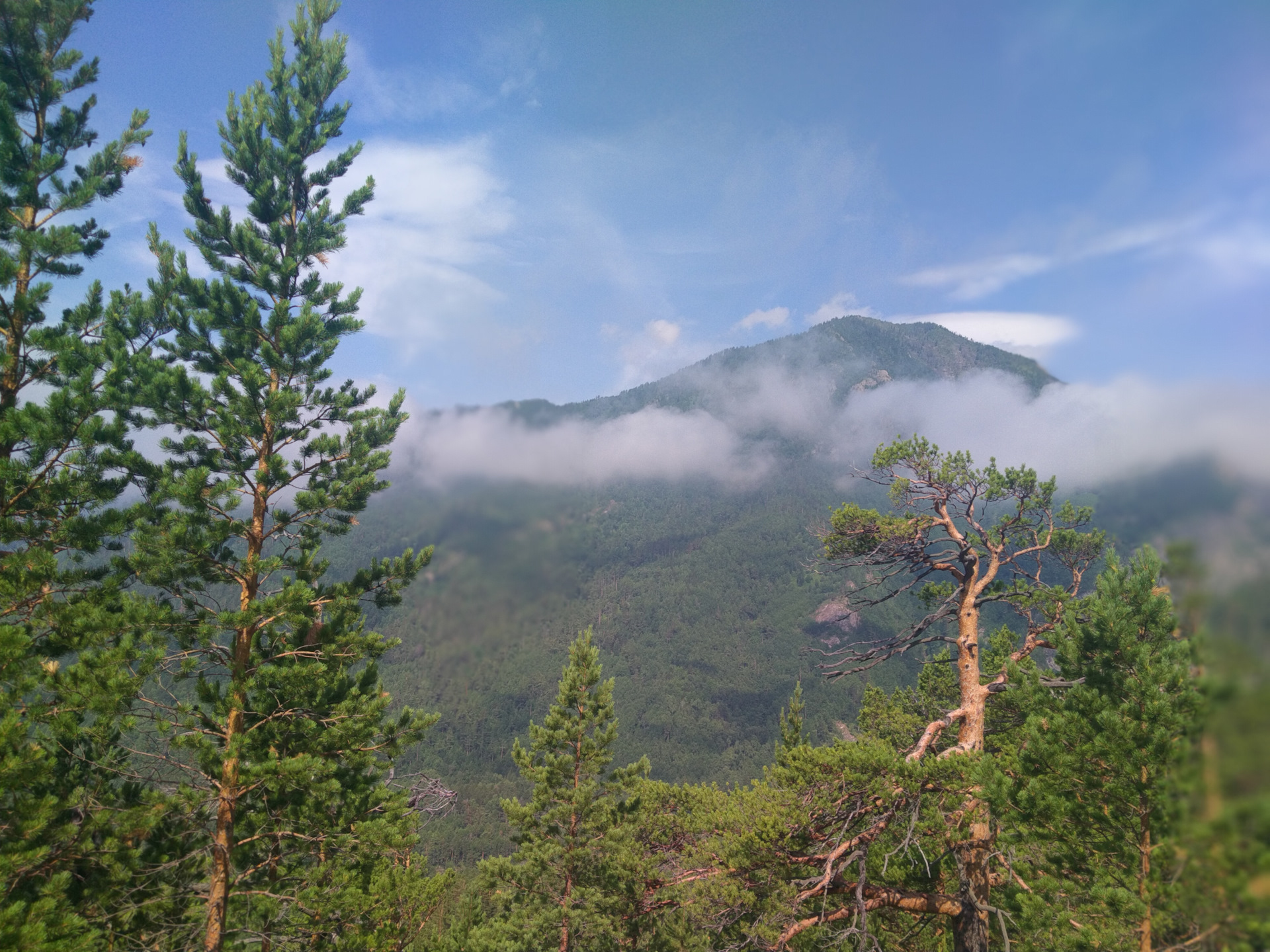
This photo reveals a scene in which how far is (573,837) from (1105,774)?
15.6 meters

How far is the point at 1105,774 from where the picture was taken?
6359 millimetres

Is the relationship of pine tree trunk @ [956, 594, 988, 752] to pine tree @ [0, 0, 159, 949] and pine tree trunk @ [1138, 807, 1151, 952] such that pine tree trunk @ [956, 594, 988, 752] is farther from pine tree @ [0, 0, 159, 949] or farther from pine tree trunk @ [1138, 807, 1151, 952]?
pine tree @ [0, 0, 159, 949]

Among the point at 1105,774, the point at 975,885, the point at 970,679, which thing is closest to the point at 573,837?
the point at 975,885

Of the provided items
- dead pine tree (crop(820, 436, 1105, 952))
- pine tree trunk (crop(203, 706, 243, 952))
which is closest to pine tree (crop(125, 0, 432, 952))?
pine tree trunk (crop(203, 706, 243, 952))

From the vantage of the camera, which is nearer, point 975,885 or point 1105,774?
point 1105,774

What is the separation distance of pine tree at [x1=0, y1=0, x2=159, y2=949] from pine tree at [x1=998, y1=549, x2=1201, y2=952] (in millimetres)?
12191

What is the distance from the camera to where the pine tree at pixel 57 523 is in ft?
24.7

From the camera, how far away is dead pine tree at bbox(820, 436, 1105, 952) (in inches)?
381

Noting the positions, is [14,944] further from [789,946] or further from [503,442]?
[503,442]

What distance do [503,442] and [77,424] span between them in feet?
158

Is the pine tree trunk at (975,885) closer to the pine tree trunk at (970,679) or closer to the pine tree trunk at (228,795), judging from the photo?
the pine tree trunk at (970,679)

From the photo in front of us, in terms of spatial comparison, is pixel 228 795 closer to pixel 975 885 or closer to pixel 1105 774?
pixel 975 885

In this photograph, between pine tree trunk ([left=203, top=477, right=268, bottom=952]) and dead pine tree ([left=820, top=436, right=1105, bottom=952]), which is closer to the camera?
pine tree trunk ([left=203, top=477, right=268, bottom=952])

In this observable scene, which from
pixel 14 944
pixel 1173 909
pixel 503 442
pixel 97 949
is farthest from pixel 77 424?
pixel 503 442
